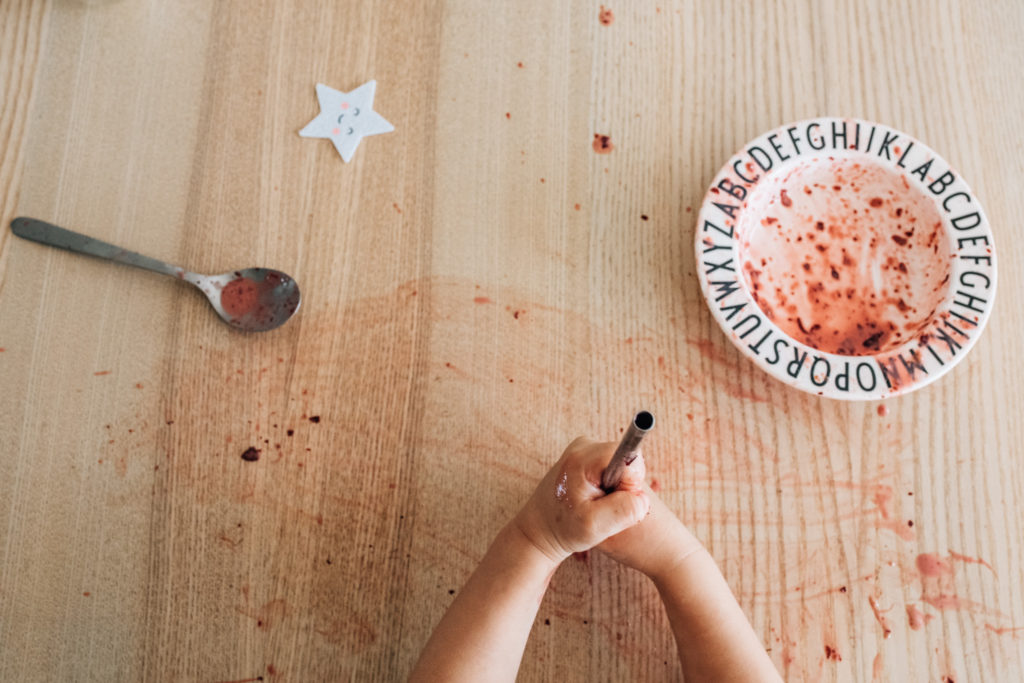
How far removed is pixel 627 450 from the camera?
0.42 meters

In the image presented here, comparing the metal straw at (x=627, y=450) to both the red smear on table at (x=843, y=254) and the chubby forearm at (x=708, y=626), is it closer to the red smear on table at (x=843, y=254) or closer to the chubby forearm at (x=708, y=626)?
the chubby forearm at (x=708, y=626)

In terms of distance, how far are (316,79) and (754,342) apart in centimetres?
65

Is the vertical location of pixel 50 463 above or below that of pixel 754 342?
below

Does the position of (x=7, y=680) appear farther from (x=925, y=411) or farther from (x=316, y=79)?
(x=925, y=411)

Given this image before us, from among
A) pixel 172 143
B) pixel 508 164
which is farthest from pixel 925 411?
pixel 172 143

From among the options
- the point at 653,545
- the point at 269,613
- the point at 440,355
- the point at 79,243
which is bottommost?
the point at 269,613

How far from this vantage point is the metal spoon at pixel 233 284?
2.44ft

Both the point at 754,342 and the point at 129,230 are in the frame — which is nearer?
the point at 754,342

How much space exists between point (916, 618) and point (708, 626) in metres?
0.26

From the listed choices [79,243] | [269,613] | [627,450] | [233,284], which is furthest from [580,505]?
[79,243]

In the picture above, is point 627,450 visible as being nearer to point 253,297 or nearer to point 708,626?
point 708,626

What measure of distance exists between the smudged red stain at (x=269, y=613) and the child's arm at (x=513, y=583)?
0.57 feet

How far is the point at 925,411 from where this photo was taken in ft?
2.42

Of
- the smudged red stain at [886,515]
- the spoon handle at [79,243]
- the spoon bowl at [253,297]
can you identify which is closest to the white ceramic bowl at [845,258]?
the smudged red stain at [886,515]
